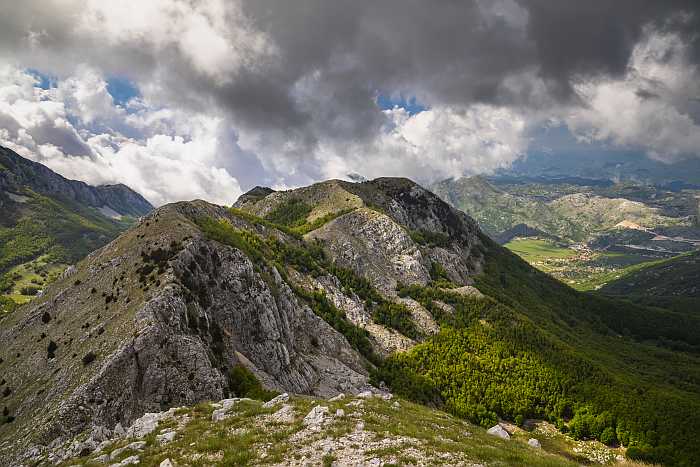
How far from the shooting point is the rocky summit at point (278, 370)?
1257 inches

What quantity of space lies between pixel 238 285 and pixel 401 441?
256ft

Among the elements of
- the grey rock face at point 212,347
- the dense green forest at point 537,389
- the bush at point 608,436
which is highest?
the grey rock face at point 212,347

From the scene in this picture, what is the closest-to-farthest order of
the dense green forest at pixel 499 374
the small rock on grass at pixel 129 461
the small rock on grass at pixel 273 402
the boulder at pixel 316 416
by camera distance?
the small rock on grass at pixel 129 461 < the boulder at pixel 316 416 < the small rock on grass at pixel 273 402 < the dense green forest at pixel 499 374

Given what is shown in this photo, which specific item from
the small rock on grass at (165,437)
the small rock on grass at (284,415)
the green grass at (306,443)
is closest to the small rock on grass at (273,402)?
the green grass at (306,443)

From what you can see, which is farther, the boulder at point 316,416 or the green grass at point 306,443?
the boulder at point 316,416

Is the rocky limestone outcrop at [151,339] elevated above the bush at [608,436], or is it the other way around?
the rocky limestone outcrop at [151,339]

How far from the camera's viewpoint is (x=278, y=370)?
93500mm

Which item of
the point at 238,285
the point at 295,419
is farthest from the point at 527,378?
the point at 295,419

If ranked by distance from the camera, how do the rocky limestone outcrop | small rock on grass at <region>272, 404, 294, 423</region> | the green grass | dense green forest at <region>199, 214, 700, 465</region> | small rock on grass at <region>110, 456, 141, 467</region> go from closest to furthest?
the green grass → small rock on grass at <region>110, 456, 141, 467</region> → small rock on grass at <region>272, 404, 294, 423</region> → the rocky limestone outcrop → dense green forest at <region>199, 214, 700, 465</region>

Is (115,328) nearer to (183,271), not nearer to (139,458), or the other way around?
(183,271)

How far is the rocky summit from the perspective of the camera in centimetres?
3192

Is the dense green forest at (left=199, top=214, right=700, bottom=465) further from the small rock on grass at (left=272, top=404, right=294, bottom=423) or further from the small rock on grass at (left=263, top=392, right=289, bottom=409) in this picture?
the small rock on grass at (left=272, top=404, right=294, bottom=423)

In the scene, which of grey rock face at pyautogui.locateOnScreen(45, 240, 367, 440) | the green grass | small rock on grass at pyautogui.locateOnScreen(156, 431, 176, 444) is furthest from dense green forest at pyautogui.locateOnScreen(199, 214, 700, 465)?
small rock on grass at pyautogui.locateOnScreen(156, 431, 176, 444)

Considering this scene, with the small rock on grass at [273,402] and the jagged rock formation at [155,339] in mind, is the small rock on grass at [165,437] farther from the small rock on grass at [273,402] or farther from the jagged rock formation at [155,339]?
the jagged rock formation at [155,339]
